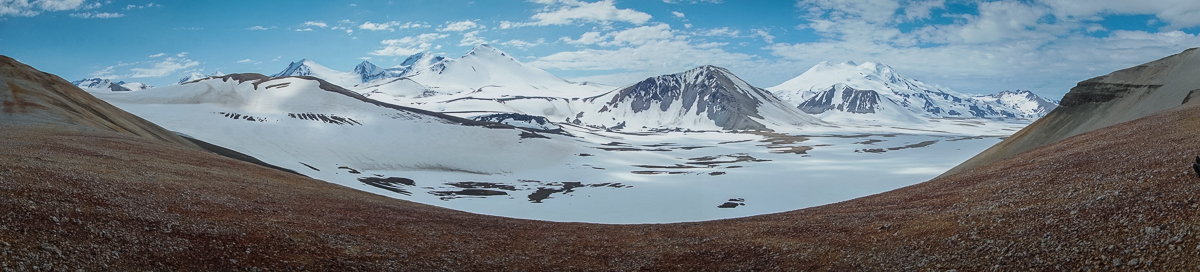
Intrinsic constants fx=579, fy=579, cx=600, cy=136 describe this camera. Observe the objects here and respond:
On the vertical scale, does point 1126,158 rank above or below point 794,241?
above

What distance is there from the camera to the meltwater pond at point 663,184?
192ft

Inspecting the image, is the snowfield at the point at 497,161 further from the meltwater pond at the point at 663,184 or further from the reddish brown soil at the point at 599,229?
the reddish brown soil at the point at 599,229

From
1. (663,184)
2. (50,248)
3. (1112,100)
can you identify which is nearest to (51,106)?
(50,248)

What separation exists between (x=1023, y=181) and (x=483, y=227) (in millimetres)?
19569

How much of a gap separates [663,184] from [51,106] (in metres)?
60.6

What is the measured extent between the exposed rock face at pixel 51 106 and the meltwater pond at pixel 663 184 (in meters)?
18.4

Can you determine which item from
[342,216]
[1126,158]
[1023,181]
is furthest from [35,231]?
[1126,158]

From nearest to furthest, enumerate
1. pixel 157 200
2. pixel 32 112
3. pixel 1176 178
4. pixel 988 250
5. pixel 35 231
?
pixel 35 231 → pixel 988 250 → pixel 1176 178 → pixel 157 200 → pixel 32 112

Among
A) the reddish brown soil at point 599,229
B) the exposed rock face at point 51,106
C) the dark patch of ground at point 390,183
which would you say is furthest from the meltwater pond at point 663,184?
the reddish brown soil at point 599,229

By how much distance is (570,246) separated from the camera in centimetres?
1756

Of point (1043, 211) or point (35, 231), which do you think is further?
point (1043, 211)

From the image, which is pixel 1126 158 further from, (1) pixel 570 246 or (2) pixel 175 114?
(2) pixel 175 114

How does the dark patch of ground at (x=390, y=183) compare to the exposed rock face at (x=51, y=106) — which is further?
the dark patch of ground at (x=390, y=183)

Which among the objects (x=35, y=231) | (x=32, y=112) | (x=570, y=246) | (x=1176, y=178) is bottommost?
(x=570, y=246)
